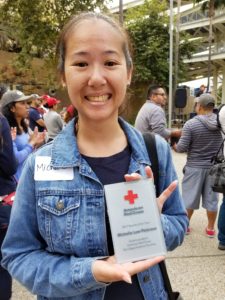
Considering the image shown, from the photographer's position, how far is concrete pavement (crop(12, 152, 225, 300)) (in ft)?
11.2

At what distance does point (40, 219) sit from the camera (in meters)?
1.29

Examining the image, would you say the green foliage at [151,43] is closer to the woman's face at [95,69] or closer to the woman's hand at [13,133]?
the woman's hand at [13,133]

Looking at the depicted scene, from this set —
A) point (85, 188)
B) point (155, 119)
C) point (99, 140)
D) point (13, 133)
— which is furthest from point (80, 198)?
point (155, 119)

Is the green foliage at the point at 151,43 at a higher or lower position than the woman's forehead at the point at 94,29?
higher

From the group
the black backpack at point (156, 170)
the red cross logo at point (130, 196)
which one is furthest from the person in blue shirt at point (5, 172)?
the red cross logo at point (130, 196)

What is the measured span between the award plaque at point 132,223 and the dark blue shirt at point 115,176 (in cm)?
19

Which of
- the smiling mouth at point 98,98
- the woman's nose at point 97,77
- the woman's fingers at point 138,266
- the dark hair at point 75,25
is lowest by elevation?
the woman's fingers at point 138,266

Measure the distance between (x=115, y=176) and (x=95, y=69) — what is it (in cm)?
38

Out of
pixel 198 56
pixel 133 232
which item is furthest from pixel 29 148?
pixel 198 56

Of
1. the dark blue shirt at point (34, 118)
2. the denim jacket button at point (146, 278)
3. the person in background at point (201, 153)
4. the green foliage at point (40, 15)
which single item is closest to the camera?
the denim jacket button at point (146, 278)

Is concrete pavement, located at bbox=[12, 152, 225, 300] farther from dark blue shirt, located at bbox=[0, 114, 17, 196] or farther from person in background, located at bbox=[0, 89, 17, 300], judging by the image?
dark blue shirt, located at bbox=[0, 114, 17, 196]

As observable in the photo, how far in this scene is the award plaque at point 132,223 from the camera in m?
1.11

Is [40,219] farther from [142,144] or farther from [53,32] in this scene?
[53,32]

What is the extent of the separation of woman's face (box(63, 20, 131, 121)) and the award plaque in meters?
0.32
